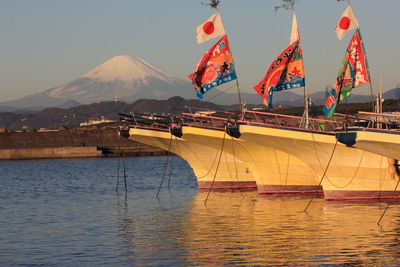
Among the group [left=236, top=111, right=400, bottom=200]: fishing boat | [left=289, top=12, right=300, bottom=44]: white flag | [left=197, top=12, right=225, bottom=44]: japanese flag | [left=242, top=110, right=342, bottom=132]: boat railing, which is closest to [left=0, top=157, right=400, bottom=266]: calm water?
[left=236, top=111, right=400, bottom=200]: fishing boat

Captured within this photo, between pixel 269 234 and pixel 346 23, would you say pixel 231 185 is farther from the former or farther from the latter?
pixel 269 234

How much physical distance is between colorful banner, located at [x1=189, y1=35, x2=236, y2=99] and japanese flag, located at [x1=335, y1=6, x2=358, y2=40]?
242 inches

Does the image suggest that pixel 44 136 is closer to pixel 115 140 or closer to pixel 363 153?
pixel 115 140

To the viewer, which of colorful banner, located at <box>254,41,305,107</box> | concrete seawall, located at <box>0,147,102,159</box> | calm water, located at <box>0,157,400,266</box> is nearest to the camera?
calm water, located at <box>0,157,400,266</box>

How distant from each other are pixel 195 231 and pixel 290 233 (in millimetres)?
3645

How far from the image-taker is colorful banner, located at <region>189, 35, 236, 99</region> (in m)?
40.6

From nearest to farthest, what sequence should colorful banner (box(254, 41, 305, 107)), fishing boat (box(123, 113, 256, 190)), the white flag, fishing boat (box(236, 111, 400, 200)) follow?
fishing boat (box(236, 111, 400, 200)) → colorful banner (box(254, 41, 305, 107)) → the white flag → fishing boat (box(123, 113, 256, 190))

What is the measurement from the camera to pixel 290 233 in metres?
29.2

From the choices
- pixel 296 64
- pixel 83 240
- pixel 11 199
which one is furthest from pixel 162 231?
pixel 11 199

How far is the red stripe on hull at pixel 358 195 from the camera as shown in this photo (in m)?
38.6

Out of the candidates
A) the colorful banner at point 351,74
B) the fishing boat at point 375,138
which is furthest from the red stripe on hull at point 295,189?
the fishing boat at point 375,138

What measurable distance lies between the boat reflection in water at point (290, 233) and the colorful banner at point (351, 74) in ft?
15.5

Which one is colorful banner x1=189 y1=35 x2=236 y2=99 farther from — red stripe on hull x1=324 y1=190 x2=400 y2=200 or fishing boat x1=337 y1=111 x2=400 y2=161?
fishing boat x1=337 y1=111 x2=400 y2=161

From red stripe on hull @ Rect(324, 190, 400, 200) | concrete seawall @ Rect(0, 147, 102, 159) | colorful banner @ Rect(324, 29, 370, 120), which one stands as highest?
colorful banner @ Rect(324, 29, 370, 120)
